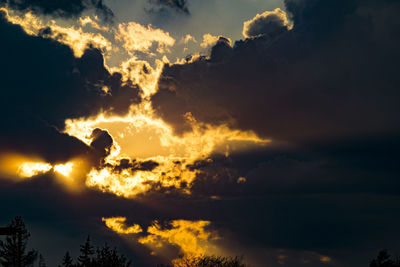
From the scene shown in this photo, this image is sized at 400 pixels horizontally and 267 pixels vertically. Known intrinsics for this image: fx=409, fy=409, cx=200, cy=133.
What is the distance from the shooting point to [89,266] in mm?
53531

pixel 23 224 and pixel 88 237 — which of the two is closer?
pixel 23 224

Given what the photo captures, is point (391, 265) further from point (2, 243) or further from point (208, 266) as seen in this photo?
point (2, 243)

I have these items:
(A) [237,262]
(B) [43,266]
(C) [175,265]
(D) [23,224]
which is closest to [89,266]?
(D) [23,224]

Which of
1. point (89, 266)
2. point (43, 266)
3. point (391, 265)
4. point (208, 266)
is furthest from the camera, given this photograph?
point (43, 266)

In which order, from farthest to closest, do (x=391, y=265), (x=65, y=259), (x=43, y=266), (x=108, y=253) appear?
(x=43, y=266)
(x=65, y=259)
(x=108, y=253)
(x=391, y=265)

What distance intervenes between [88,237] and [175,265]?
16732 mm

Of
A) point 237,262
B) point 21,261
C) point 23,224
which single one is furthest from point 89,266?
point 237,262

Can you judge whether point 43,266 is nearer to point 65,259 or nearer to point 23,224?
point 65,259

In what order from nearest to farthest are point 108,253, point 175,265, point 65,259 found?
point 108,253
point 175,265
point 65,259

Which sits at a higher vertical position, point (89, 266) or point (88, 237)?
point (88, 237)

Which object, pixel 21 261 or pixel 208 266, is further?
pixel 208 266

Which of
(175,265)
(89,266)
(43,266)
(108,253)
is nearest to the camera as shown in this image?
(89,266)

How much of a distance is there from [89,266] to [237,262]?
84.6 ft

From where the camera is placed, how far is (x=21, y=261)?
58188 millimetres
